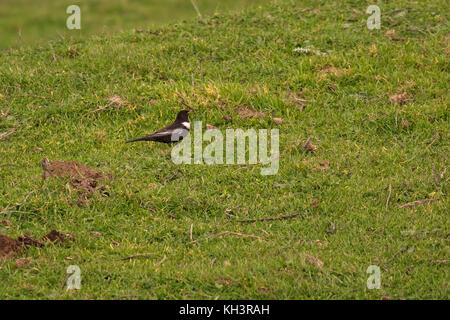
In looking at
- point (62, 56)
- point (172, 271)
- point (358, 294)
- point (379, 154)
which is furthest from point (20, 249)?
point (62, 56)

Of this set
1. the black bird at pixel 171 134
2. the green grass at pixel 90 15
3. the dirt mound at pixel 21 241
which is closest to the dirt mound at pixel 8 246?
the dirt mound at pixel 21 241

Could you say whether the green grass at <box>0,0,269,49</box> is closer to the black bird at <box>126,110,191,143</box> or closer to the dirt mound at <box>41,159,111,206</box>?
the black bird at <box>126,110,191,143</box>

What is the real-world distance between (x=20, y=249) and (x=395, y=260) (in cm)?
393

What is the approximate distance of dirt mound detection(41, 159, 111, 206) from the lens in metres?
8.18

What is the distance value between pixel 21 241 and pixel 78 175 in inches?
52.3

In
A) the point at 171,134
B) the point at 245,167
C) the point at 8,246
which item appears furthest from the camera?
the point at 171,134

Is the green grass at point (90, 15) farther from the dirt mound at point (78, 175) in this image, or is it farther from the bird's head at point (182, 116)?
the dirt mound at point (78, 175)

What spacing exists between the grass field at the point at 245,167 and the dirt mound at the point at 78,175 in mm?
133

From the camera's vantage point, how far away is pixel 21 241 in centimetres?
A: 726

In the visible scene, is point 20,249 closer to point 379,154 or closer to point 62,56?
point 379,154

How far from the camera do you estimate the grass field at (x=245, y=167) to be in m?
6.77

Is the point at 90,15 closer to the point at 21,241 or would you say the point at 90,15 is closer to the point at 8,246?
the point at 21,241

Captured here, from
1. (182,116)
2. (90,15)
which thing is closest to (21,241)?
(182,116)

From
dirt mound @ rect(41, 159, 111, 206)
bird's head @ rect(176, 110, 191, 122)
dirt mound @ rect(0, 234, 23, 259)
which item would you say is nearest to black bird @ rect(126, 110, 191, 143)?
bird's head @ rect(176, 110, 191, 122)
